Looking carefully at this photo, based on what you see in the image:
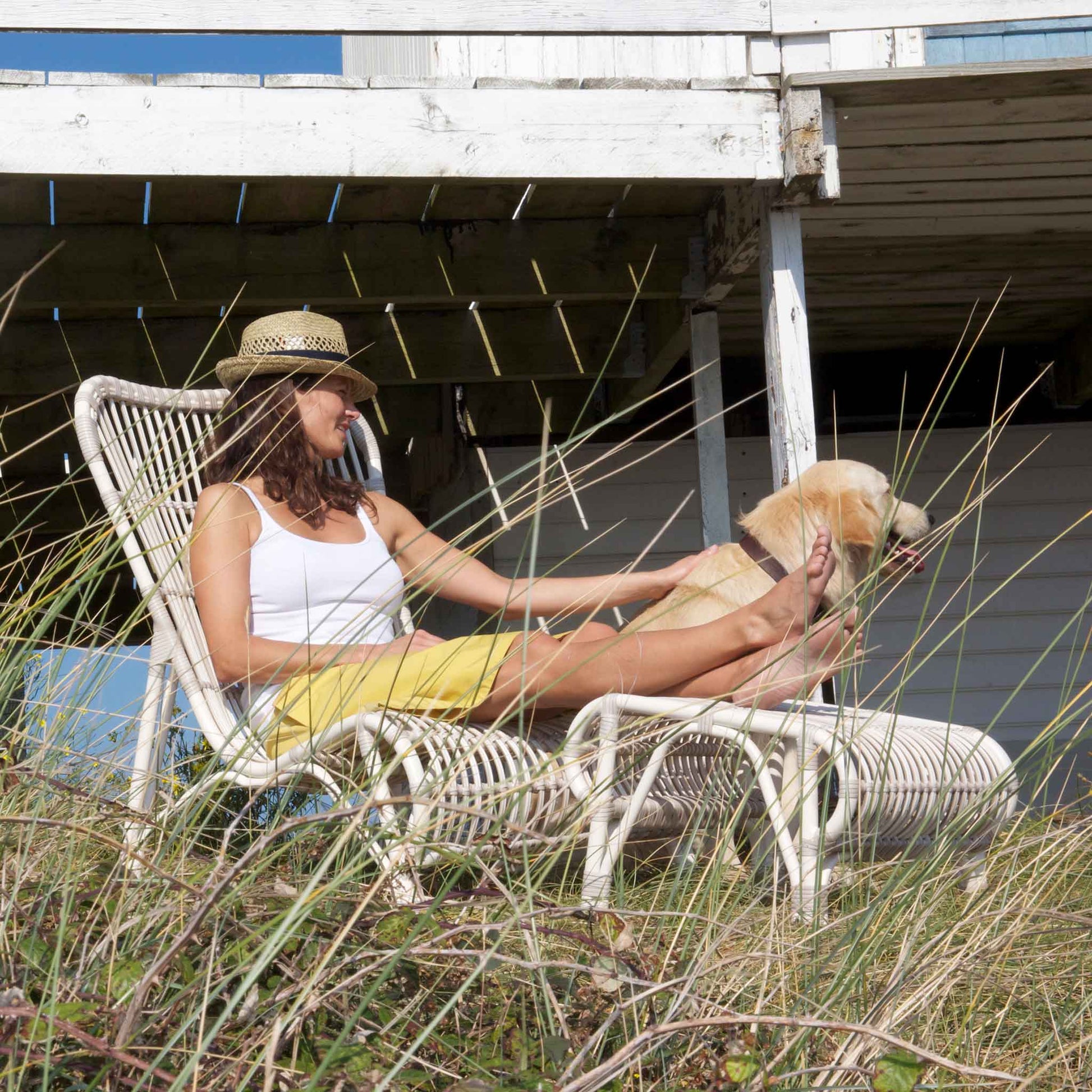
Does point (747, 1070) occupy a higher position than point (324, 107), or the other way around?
point (324, 107)

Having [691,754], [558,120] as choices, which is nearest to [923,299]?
[558,120]

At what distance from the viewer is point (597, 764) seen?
206 cm

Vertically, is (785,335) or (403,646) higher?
(785,335)

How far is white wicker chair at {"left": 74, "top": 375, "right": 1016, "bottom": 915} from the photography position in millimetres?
1422

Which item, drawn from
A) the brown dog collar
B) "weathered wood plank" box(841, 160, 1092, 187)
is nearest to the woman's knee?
the brown dog collar

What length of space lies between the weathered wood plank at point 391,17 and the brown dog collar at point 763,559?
1412mm

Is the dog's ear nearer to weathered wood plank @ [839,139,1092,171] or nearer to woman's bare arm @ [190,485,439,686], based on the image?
woman's bare arm @ [190,485,439,686]

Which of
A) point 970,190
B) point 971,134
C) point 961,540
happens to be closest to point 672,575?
point 971,134

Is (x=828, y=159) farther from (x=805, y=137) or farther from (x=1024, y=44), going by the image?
(x=1024, y=44)

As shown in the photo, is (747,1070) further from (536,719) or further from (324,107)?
(324,107)

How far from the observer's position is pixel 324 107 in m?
3.20

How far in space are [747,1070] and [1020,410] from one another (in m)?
5.84

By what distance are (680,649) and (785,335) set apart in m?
1.43

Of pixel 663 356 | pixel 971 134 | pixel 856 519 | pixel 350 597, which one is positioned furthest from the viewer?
pixel 663 356
